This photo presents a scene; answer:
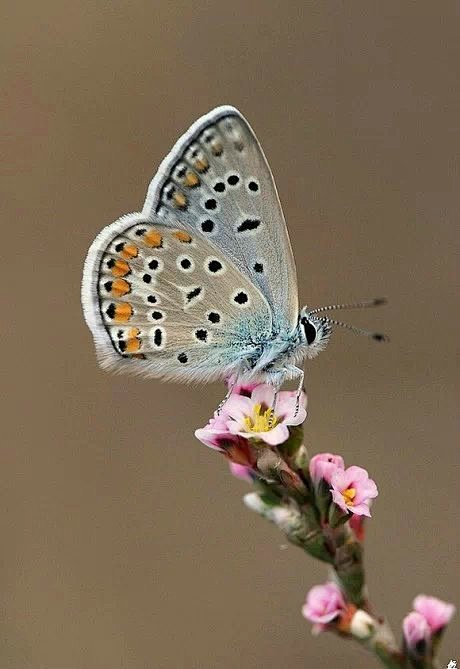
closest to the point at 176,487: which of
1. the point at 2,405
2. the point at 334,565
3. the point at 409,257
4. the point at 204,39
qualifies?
the point at 2,405

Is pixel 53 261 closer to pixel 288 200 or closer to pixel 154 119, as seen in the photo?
pixel 154 119

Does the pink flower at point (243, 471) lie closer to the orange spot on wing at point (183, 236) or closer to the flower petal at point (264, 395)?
the flower petal at point (264, 395)

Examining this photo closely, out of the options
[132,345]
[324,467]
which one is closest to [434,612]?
[324,467]

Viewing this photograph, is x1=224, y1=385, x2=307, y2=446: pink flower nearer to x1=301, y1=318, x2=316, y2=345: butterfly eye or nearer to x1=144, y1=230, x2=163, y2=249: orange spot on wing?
x1=301, y1=318, x2=316, y2=345: butterfly eye

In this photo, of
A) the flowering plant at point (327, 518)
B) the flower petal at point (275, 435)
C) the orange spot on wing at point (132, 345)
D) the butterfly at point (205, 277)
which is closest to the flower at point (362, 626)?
the flowering plant at point (327, 518)

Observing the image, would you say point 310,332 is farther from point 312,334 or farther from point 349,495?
point 349,495
